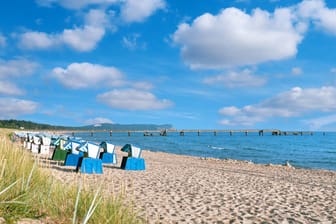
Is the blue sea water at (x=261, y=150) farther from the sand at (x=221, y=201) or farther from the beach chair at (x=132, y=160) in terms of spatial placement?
the sand at (x=221, y=201)

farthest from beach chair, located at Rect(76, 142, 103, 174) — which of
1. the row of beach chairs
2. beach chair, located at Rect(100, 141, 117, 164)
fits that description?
beach chair, located at Rect(100, 141, 117, 164)

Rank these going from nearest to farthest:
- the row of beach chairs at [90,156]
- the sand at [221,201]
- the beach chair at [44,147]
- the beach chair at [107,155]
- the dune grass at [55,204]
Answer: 1. the dune grass at [55,204]
2. the sand at [221,201]
3. the row of beach chairs at [90,156]
4. the beach chair at [107,155]
5. the beach chair at [44,147]

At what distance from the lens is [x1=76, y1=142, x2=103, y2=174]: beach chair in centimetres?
1139

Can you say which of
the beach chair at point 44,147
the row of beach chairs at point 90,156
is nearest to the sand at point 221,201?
the row of beach chairs at point 90,156

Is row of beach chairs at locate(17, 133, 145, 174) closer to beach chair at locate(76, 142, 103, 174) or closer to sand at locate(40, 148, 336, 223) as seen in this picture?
beach chair at locate(76, 142, 103, 174)

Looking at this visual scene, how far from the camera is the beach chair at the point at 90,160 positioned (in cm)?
1139

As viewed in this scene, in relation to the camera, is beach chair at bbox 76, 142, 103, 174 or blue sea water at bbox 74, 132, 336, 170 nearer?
beach chair at bbox 76, 142, 103, 174

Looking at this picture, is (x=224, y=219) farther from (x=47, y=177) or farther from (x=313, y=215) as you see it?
(x=47, y=177)

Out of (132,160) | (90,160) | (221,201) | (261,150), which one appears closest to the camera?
(221,201)

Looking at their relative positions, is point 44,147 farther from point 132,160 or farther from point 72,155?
point 132,160

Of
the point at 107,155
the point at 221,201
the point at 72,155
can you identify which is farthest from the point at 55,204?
the point at 107,155

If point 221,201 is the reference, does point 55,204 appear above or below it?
above

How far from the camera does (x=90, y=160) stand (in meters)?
11.5

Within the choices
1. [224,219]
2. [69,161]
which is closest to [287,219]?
[224,219]
